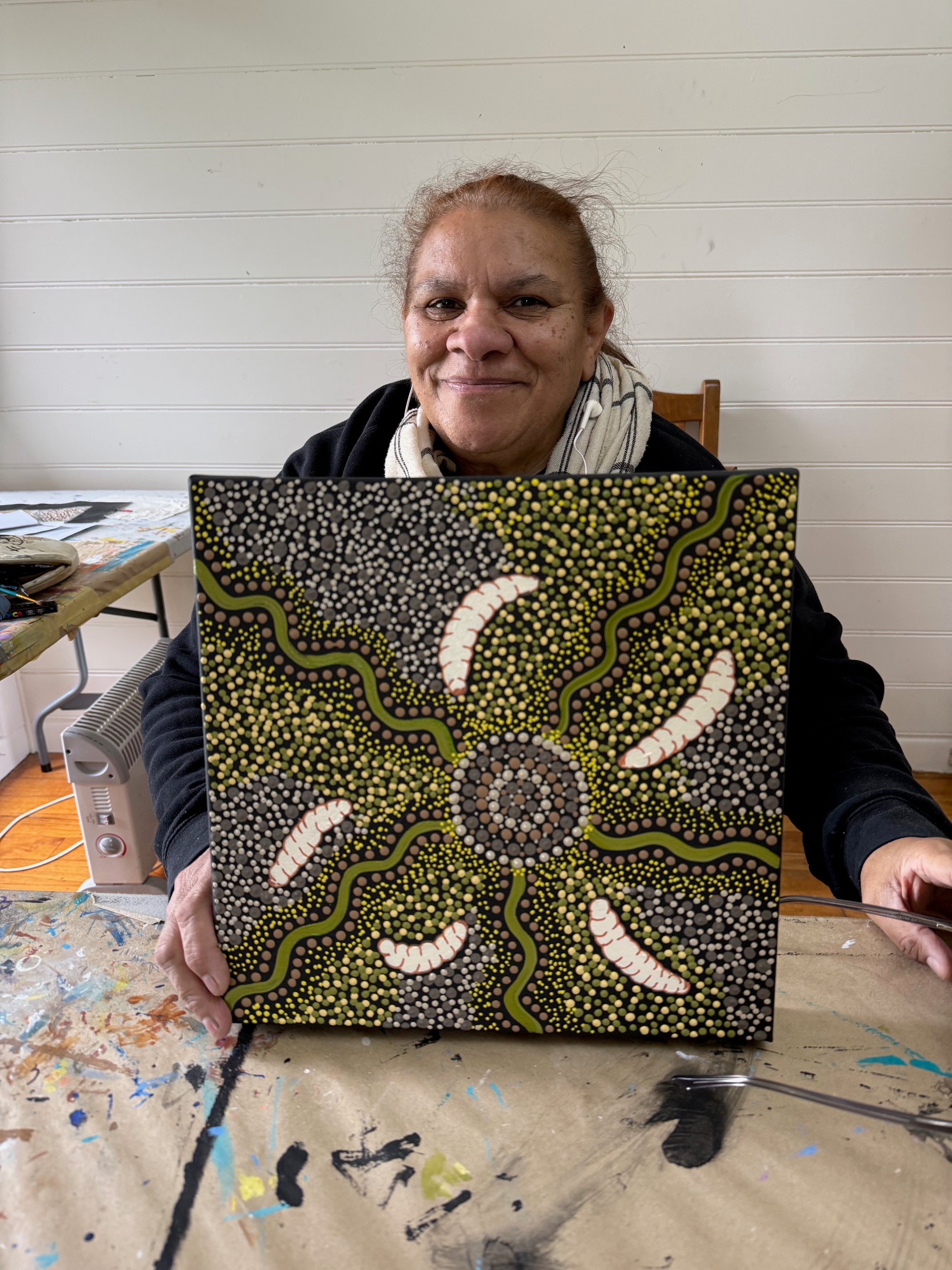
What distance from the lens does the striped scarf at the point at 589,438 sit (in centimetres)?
99

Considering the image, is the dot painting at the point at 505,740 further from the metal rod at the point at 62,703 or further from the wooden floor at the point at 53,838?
the metal rod at the point at 62,703

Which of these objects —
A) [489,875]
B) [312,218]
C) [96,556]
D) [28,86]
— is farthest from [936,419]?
[28,86]

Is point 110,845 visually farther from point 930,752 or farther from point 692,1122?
point 930,752

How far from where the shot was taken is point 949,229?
89.7 inches

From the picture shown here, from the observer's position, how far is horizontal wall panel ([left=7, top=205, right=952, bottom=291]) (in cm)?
230

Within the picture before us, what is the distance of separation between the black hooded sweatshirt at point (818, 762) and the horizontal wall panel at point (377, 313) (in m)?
1.59

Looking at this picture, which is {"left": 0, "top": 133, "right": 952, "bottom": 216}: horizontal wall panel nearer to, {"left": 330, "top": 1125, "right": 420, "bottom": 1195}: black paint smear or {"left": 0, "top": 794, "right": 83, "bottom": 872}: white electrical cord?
{"left": 0, "top": 794, "right": 83, "bottom": 872}: white electrical cord

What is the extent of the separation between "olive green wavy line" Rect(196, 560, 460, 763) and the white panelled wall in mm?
2017

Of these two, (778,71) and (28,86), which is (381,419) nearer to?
(778,71)

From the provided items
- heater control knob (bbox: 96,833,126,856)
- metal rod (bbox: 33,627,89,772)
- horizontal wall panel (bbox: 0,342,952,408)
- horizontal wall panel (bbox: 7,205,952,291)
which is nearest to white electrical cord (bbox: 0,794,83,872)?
metal rod (bbox: 33,627,89,772)

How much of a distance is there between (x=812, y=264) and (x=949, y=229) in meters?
0.32

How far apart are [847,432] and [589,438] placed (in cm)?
171

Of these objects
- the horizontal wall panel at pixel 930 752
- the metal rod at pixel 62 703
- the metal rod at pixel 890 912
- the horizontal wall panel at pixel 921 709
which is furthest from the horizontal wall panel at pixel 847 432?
the metal rod at pixel 890 912

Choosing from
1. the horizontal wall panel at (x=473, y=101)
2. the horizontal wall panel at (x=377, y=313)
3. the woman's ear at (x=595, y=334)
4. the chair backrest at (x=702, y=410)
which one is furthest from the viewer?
the horizontal wall panel at (x=377, y=313)
